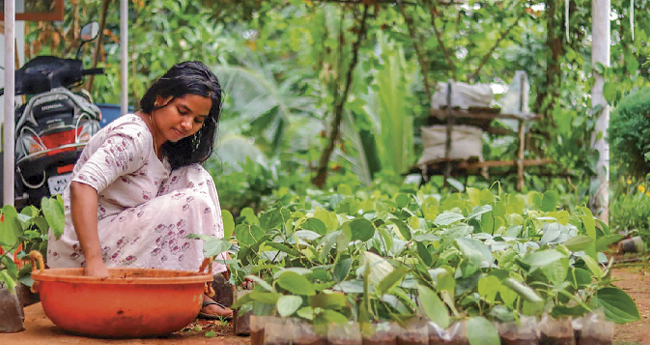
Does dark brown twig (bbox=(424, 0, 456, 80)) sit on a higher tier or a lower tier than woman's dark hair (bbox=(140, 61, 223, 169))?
higher

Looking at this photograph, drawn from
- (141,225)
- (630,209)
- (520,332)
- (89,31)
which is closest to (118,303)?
(141,225)

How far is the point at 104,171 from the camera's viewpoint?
2.10 meters

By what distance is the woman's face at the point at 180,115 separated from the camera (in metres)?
2.30

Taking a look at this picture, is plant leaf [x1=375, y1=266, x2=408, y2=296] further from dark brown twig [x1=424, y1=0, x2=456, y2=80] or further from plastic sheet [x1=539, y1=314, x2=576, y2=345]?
dark brown twig [x1=424, y1=0, x2=456, y2=80]

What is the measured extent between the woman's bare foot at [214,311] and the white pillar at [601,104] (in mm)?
2553

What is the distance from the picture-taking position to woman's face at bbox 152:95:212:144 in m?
2.30

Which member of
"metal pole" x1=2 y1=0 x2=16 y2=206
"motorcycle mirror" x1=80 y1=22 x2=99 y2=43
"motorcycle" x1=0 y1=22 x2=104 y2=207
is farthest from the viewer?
"motorcycle mirror" x1=80 y1=22 x2=99 y2=43

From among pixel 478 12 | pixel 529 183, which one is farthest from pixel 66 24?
pixel 529 183

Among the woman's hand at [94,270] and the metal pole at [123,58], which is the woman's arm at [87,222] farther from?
the metal pole at [123,58]

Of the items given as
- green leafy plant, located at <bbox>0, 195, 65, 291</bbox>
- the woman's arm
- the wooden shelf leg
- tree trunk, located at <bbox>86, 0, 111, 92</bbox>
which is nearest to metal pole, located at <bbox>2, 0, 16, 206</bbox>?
green leafy plant, located at <bbox>0, 195, 65, 291</bbox>

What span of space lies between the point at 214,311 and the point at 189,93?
2.34 ft

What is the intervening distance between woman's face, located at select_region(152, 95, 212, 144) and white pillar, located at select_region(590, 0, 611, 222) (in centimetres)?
263

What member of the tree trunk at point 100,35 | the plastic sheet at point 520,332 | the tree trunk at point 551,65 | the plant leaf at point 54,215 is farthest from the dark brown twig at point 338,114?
the plastic sheet at point 520,332

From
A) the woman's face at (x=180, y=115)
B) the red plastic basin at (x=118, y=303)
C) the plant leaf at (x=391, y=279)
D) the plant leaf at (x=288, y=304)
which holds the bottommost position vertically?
the red plastic basin at (x=118, y=303)
